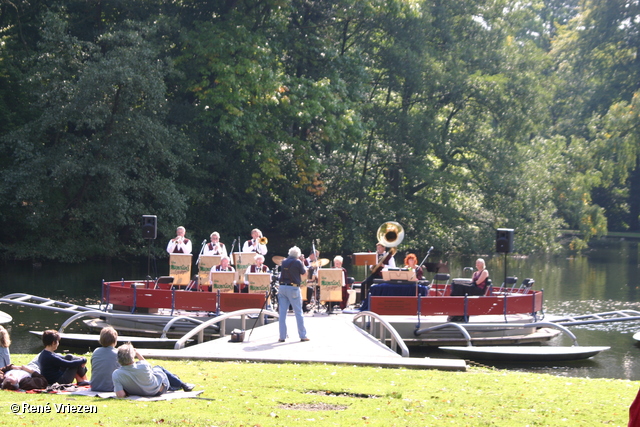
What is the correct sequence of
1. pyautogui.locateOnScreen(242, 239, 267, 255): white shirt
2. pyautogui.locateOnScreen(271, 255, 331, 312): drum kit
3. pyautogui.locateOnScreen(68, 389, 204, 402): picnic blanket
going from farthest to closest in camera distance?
pyautogui.locateOnScreen(242, 239, 267, 255): white shirt → pyautogui.locateOnScreen(271, 255, 331, 312): drum kit → pyautogui.locateOnScreen(68, 389, 204, 402): picnic blanket

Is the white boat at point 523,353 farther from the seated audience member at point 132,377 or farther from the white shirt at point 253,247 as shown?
the seated audience member at point 132,377

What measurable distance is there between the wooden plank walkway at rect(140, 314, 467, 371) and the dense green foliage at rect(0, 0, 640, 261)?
1966 centimetres

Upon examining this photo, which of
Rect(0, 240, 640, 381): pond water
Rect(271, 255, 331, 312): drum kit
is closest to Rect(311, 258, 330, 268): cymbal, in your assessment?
Rect(271, 255, 331, 312): drum kit

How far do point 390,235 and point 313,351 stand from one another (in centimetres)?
712

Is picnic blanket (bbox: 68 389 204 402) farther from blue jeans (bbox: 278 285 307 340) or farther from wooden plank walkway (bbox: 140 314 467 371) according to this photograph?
blue jeans (bbox: 278 285 307 340)

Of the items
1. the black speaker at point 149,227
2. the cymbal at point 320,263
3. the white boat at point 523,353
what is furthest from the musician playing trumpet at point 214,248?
the white boat at point 523,353

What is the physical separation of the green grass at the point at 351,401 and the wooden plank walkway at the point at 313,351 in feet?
1.62

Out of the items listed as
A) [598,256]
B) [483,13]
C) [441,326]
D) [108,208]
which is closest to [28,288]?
[108,208]

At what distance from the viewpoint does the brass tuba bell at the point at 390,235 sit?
19891mm

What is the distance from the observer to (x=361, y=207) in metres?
39.9

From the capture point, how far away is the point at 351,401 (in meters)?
→ 9.29

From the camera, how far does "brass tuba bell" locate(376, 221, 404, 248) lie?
1989 centimetres

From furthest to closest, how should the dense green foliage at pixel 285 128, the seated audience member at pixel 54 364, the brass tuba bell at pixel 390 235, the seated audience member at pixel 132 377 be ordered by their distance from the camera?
the dense green foliage at pixel 285 128, the brass tuba bell at pixel 390 235, the seated audience member at pixel 54 364, the seated audience member at pixel 132 377

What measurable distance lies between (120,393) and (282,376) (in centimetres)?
270
